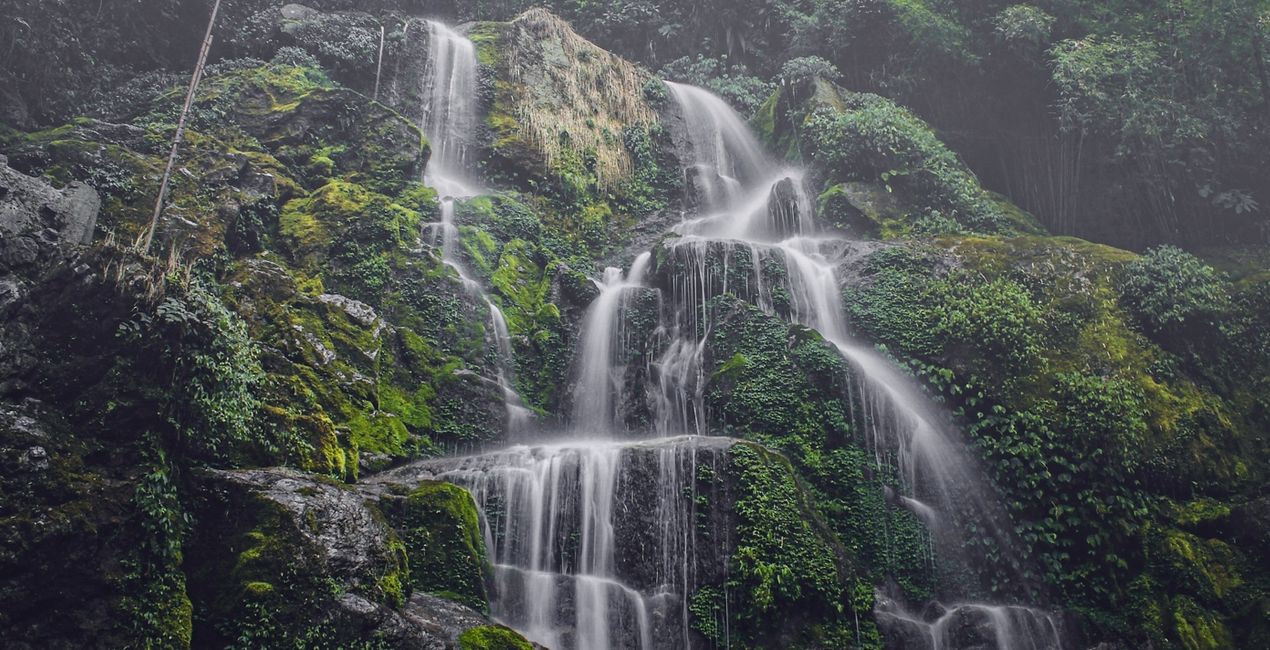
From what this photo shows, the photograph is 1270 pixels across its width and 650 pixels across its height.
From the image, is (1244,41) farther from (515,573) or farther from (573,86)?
(515,573)

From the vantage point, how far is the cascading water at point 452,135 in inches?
570

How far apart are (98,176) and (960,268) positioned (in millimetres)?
14555

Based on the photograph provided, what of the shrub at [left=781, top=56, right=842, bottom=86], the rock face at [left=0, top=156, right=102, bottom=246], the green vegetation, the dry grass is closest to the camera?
the rock face at [left=0, top=156, right=102, bottom=246]

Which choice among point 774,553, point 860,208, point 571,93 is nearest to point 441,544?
point 774,553

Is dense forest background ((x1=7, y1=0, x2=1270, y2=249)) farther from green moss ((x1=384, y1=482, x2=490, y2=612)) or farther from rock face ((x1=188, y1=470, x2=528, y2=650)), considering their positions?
green moss ((x1=384, y1=482, x2=490, y2=612))

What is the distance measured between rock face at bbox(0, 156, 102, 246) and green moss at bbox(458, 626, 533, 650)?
615cm

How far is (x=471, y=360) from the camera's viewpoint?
13.4 meters

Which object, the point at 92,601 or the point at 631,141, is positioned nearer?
the point at 92,601

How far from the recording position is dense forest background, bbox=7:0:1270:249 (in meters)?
16.1

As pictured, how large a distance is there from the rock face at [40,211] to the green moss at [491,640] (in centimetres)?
615

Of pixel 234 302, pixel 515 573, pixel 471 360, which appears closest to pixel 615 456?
pixel 515 573

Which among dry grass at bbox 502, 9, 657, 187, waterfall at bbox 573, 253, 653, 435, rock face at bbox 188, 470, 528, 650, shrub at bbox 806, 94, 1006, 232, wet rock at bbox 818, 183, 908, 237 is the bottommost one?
rock face at bbox 188, 470, 528, 650

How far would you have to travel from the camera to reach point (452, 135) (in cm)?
1964

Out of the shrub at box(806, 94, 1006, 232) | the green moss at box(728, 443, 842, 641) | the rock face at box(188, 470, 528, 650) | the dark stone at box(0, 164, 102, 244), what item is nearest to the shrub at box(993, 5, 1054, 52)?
the shrub at box(806, 94, 1006, 232)
